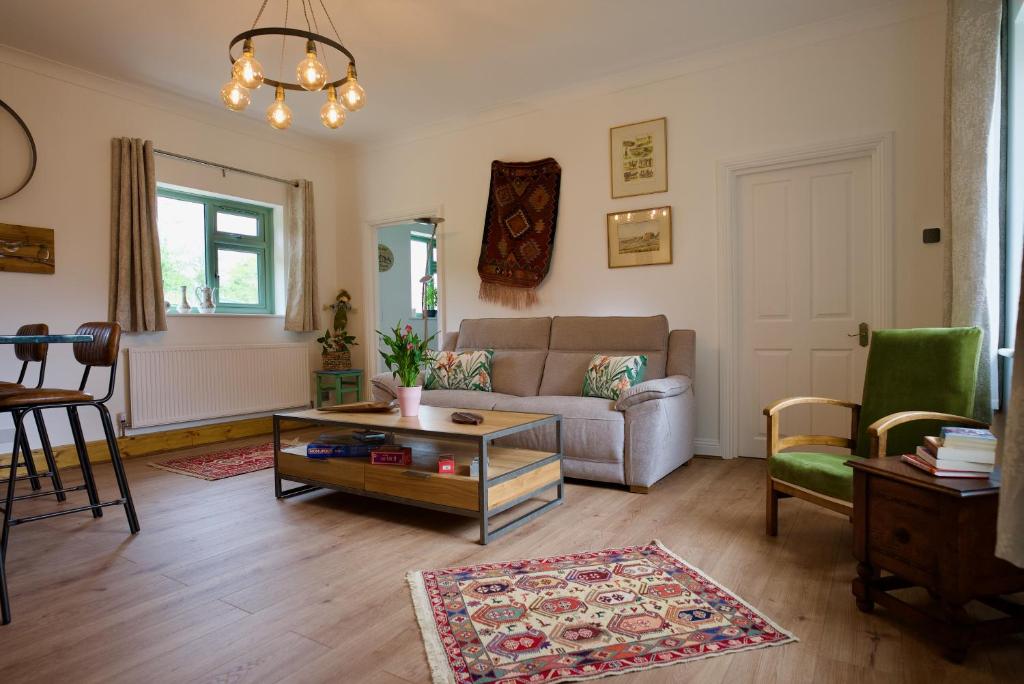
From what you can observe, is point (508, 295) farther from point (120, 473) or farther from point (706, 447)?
point (120, 473)

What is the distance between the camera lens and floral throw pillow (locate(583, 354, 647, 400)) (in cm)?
338

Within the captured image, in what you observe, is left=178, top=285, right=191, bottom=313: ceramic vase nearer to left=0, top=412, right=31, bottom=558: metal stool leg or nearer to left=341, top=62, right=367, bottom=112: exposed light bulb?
left=0, top=412, right=31, bottom=558: metal stool leg

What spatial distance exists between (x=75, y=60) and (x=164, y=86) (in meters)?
0.56

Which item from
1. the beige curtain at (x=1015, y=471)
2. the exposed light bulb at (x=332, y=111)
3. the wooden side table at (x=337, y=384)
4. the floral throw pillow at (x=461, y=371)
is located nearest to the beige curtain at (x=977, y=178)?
the beige curtain at (x=1015, y=471)

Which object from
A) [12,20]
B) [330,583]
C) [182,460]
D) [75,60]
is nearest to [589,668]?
[330,583]

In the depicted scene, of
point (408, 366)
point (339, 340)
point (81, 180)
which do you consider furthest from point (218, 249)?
point (408, 366)

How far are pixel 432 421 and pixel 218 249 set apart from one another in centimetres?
327

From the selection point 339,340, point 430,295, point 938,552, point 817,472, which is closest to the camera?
point 938,552

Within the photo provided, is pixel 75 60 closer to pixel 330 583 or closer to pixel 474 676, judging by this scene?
pixel 330 583

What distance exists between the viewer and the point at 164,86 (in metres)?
4.27

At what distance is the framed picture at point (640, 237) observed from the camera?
4023mm

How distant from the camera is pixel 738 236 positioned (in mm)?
3838

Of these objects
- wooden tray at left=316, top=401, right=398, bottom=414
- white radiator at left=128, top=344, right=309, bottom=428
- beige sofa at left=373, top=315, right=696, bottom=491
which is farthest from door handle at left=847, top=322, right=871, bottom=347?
white radiator at left=128, top=344, right=309, bottom=428

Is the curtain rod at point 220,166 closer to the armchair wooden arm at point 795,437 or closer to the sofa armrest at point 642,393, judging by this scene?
the sofa armrest at point 642,393
